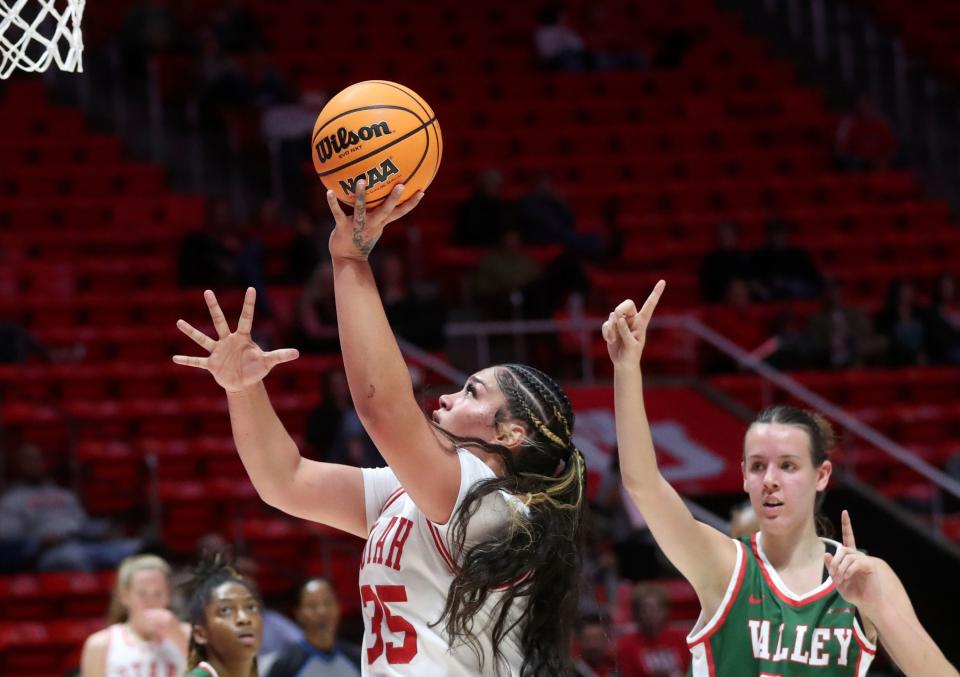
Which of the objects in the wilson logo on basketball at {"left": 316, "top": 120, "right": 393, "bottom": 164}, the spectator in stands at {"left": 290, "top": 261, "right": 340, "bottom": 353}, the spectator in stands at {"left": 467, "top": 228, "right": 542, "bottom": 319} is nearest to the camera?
the wilson logo on basketball at {"left": 316, "top": 120, "right": 393, "bottom": 164}

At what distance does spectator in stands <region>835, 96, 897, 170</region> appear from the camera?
1371cm

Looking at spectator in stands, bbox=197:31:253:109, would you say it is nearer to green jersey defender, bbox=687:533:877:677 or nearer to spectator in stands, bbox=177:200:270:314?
spectator in stands, bbox=177:200:270:314

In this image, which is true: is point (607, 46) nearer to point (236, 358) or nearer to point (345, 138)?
point (345, 138)

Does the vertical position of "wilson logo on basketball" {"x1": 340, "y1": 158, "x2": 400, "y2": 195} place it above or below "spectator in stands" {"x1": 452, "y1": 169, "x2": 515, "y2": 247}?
below

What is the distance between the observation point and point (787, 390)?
431 inches

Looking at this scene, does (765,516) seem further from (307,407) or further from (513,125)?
(513,125)

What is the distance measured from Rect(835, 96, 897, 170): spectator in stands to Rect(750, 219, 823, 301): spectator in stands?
6.69 feet

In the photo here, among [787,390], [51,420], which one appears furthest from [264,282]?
[787,390]

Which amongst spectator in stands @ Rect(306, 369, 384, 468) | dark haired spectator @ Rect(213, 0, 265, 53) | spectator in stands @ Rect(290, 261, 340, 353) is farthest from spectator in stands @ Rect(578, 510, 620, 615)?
dark haired spectator @ Rect(213, 0, 265, 53)

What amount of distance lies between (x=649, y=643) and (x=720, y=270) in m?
4.66

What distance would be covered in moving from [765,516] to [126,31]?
1054 centimetres

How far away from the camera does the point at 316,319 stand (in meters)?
10.4

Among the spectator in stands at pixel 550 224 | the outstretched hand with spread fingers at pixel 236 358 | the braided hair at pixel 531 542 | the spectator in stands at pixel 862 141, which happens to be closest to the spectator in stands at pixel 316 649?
the braided hair at pixel 531 542

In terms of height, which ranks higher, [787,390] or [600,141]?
[600,141]
